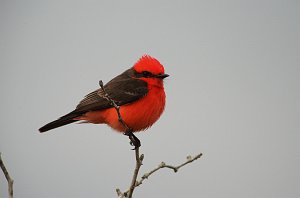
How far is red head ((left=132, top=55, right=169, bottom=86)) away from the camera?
5996 mm

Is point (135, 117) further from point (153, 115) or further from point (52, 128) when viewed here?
point (52, 128)

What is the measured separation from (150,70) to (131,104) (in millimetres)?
744

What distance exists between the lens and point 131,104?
5621mm

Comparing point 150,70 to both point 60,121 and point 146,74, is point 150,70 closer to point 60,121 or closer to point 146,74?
point 146,74

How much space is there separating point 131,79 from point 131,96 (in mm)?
530

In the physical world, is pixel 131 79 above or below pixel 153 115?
above

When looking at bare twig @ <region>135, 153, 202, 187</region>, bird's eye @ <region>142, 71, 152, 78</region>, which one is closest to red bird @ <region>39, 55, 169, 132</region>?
bird's eye @ <region>142, 71, 152, 78</region>

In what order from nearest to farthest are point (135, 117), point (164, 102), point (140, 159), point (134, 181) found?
point (134, 181) → point (140, 159) → point (135, 117) → point (164, 102)

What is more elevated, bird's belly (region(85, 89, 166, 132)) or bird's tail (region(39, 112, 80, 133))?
bird's tail (region(39, 112, 80, 133))

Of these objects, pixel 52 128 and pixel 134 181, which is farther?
pixel 52 128

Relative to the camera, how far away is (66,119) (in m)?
5.75

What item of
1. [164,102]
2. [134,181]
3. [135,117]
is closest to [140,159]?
[134,181]

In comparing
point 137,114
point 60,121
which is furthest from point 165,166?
point 60,121

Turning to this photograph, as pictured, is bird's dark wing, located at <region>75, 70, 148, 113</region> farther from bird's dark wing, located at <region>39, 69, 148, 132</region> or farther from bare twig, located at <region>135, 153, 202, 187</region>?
bare twig, located at <region>135, 153, 202, 187</region>
